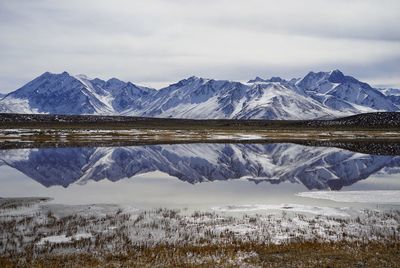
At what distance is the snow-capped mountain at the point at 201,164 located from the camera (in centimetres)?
5078

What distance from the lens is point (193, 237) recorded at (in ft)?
75.6

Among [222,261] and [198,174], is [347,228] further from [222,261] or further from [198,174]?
[198,174]

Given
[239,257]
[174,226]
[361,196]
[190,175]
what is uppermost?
[190,175]

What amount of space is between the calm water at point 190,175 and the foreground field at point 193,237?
450cm

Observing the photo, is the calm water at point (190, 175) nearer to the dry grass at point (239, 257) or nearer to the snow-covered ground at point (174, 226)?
the snow-covered ground at point (174, 226)

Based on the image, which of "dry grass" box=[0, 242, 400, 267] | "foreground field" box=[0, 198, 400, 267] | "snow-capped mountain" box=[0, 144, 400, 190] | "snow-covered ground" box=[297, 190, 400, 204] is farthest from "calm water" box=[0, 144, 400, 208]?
"dry grass" box=[0, 242, 400, 267]

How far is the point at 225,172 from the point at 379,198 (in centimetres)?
2288

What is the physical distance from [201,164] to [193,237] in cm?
4061

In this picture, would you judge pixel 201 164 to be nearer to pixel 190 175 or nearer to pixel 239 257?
pixel 190 175

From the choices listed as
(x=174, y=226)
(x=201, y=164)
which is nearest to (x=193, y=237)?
(x=174, y=226)

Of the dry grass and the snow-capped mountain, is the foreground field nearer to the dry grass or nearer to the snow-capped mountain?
the dry grass

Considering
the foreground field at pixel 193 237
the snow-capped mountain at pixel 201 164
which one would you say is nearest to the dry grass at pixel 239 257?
the foreground field at pixel 193 237

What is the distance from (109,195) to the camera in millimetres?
37969

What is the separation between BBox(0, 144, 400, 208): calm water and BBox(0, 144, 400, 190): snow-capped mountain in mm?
104
